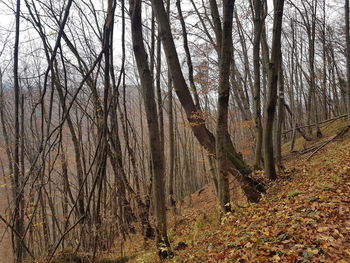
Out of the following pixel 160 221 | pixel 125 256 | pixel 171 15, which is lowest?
pixel 125 256

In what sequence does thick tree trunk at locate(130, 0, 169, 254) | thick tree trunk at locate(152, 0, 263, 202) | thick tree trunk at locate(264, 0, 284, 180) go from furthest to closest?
1. thick tree trunk at locate(264, 0, 284, 180)
2. thick tree trunk at locate(152, 0, 263, 202)
3. thick tree trunk at locate(130, 0, 169, 254)

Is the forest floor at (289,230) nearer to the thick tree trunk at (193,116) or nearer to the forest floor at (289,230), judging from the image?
the forest floor at (289,230)

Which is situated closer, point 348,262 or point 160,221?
point 348,262

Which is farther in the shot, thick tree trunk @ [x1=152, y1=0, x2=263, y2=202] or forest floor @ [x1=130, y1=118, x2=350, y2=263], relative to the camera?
thick tree trunk @ [x1=152, y1=0, x2=263, y2=202]

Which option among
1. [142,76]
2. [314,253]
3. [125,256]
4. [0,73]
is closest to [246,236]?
[314,253]

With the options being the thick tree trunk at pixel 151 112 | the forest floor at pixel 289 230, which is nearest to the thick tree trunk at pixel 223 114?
the forest floor at pixel 289 230

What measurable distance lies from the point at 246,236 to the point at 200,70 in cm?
1022

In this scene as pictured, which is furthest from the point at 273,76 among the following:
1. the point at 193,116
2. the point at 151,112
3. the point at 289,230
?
the point at 151,112

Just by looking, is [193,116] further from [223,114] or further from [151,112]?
[151,112]

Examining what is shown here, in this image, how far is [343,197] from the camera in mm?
4227

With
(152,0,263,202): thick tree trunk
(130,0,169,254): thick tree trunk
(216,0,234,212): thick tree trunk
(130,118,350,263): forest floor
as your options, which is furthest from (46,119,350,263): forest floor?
(130,0,169,254): thick tree trunk

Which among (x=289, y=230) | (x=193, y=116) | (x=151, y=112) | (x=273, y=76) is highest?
(x=273, y=76)

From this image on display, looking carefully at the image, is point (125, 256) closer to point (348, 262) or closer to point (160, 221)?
point (160, 221)

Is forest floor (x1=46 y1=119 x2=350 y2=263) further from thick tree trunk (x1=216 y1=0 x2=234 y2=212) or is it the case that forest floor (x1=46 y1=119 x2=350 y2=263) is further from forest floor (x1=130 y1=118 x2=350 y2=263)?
thick tree trunk (x1=216 y1=0 x2=234 y2=212)
